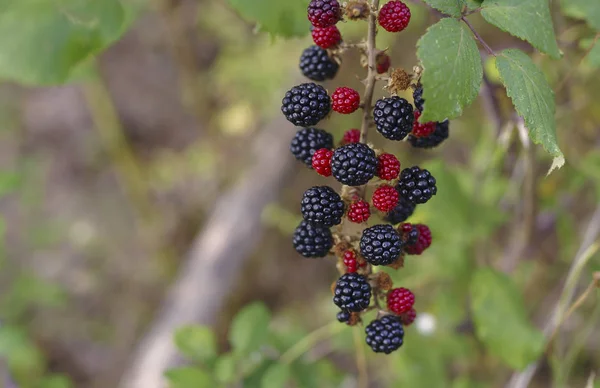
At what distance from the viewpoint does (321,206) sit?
1.32 metres

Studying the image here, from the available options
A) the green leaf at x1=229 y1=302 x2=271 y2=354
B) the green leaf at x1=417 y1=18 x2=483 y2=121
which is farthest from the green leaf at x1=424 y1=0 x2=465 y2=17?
the green leaf at x1=229 y1=302 x2=271 y2=354

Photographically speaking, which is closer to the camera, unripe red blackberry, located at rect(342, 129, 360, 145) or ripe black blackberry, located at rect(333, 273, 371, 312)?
ripe black blackberry, located at rect(333, 273, 371, 312)

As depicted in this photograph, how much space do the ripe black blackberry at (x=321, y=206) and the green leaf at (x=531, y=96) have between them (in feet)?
1.52

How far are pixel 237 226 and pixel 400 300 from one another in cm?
260

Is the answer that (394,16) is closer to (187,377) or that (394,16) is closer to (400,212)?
(400,212)

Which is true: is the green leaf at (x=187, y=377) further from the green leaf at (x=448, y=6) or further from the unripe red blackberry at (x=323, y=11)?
the green leaf at (x=448, y=6)

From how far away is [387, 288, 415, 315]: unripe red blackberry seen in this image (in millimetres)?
1431

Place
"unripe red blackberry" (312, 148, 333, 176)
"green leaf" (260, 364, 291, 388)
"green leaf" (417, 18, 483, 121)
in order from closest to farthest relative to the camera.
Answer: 1. "green leaf" (417, 18, 483, 121)
2. "unripe red blackberry" (312, 148, 333, 176)
3. "green leaf" (260, 364, 291, 388)

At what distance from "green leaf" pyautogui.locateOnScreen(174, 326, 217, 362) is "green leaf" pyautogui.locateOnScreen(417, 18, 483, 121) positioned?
1.33m

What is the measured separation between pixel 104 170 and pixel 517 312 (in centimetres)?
447

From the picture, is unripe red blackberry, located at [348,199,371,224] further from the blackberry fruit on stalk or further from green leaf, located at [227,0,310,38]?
green leaf, located at [227,0,310,38]

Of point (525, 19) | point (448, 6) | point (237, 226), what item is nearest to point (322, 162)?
point (448, 6)

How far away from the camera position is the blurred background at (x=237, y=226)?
88.5 inches

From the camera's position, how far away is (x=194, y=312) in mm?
3600
